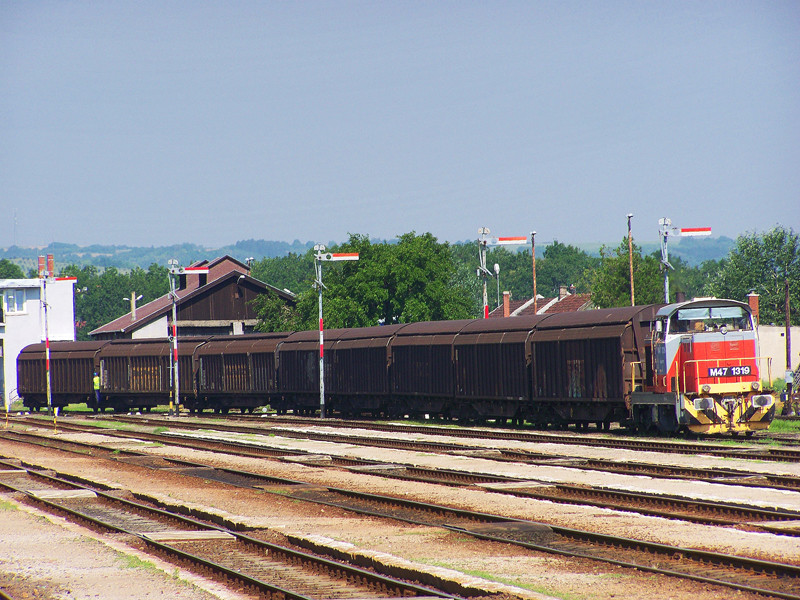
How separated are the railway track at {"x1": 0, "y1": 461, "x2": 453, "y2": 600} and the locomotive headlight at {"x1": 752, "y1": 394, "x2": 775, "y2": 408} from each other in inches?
677

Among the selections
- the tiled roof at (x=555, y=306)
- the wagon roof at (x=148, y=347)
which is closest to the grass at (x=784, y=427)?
the wagon roof at (x=148, y=347)

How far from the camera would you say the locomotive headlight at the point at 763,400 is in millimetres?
27562

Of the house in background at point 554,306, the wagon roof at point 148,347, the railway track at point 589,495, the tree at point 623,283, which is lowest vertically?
the railway track at point 589,495

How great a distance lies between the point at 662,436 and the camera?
99.1 feet

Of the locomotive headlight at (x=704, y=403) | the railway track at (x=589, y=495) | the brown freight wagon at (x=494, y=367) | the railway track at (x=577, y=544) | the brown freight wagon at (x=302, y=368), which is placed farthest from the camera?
the brown freight wagon at (x=302, y=368)

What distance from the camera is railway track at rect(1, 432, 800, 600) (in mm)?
11148

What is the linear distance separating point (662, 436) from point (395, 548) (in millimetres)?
18471

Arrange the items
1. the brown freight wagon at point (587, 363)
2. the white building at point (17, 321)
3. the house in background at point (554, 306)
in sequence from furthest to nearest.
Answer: the house in background at point (554, 306), the white building at point (17, 321), the brown freight wagon at point (587, 363)

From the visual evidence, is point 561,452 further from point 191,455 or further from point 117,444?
Answer: point 117,444

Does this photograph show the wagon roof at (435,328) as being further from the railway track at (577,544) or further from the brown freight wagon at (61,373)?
the brown freight wagon at (61,373)

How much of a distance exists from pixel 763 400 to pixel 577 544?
1605cm

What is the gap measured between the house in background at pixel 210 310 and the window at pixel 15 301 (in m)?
9.15

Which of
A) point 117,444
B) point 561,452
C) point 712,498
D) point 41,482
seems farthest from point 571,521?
point 117,444

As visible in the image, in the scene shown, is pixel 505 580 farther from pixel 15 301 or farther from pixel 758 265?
pixel 758 265
